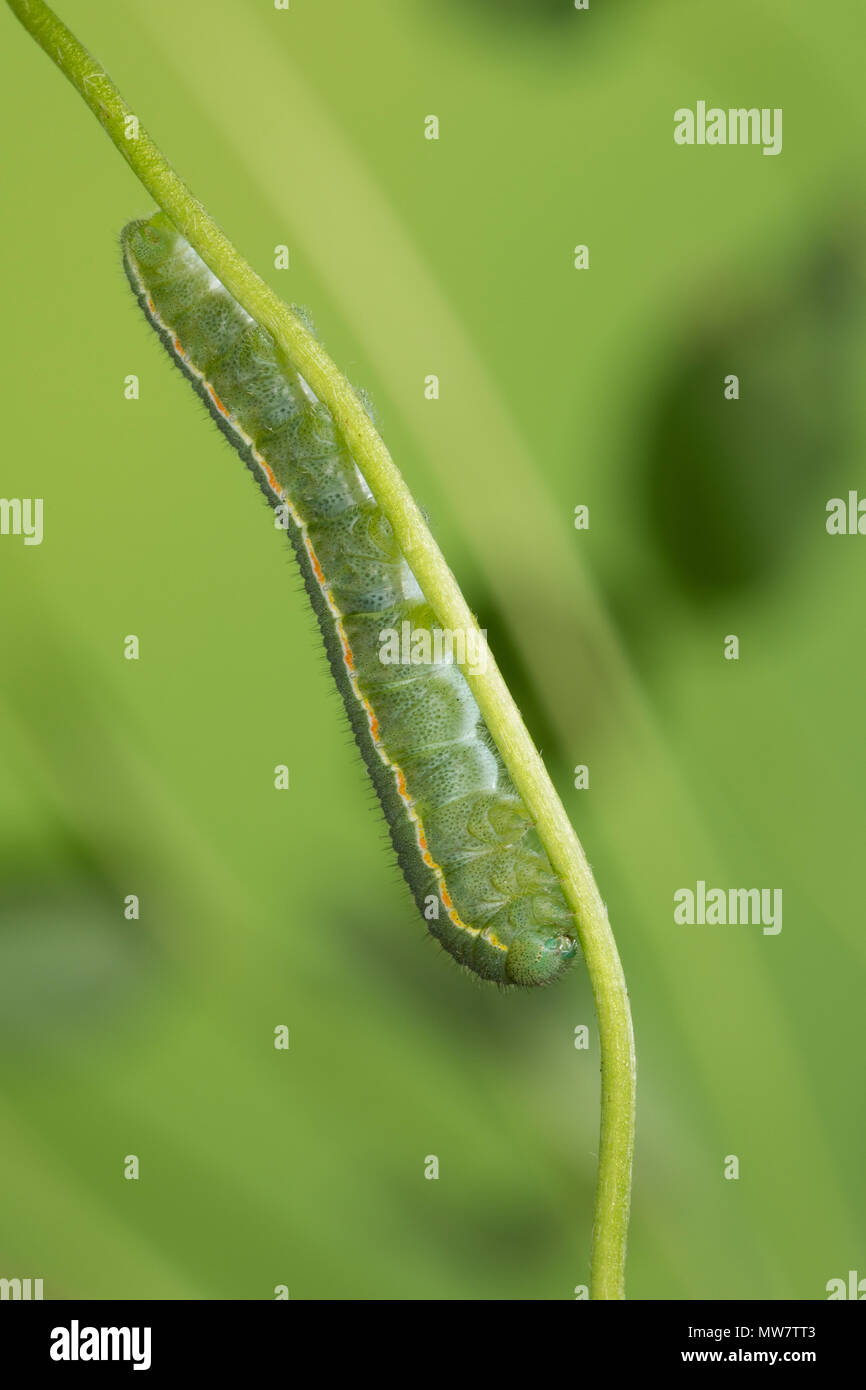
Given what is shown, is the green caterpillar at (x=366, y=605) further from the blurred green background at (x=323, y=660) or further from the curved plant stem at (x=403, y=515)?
the blurred green background at (x=323, y=660)

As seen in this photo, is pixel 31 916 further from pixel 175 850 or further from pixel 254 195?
pixel 254 195

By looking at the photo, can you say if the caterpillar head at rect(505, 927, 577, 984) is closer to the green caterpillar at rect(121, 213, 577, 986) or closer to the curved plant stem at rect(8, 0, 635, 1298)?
the green caterpillar at rect(121, 213, 577, 986)

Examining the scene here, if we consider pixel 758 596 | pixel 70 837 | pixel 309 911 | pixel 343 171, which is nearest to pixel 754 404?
pixel 758 596

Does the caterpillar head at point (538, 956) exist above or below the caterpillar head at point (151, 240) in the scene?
below

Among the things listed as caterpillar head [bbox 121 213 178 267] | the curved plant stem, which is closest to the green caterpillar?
caterpillar head [bbox 121 213 178 267]

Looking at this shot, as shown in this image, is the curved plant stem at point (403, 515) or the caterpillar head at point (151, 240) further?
the caterpillar head at point (151, 240)

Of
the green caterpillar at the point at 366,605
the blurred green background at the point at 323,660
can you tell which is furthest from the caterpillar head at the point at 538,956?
the blurred green background at the point at 323,660
